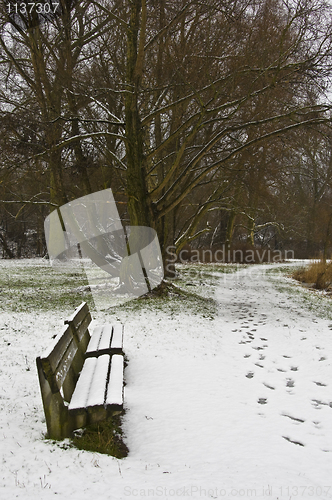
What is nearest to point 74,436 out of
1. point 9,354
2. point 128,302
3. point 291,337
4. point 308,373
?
point 9,354

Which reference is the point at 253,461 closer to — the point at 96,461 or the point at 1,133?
the point at 96,461

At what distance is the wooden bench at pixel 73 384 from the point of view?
9.68ft

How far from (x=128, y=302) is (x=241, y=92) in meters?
6.44

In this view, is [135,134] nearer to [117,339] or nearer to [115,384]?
[117,339]

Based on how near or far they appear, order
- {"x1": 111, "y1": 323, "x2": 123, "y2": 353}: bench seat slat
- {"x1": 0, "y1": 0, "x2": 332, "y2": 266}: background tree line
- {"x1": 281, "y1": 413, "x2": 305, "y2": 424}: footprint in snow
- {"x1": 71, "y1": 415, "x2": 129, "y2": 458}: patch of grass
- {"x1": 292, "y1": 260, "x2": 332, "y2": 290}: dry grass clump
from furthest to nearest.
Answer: {"x1": 292, "y1": 260, "x2": 332, "y2": 290}: dry grass clump → {"x1": 0, "y1": 0, "x2": 332, "y2": 266}: background tree line → {"x1": 111, "y1": 323, "x2": 123, "y2": 353}: bench seat slat → {"x1": 281, "y1": 413, "x2": 305, "y2": 424}: footprint in snow → {"x1": 71, "y1": 415, "x2": 129, "y2": 458}: patch of grass

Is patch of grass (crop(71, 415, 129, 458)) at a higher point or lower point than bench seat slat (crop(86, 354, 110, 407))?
lower

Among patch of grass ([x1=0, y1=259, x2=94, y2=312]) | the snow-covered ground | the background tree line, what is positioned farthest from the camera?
the background tree line

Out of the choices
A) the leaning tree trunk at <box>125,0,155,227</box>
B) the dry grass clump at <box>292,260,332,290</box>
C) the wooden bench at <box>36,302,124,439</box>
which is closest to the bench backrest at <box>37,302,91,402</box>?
the wooden bench at <box>36,302,124,439</box>

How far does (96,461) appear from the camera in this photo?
113 inches

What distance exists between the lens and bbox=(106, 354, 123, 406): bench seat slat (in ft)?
10.3

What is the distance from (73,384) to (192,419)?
1290 mm

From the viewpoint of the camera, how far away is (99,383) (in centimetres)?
356

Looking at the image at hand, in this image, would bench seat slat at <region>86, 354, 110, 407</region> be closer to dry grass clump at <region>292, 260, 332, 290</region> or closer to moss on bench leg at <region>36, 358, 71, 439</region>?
moss on bench leg at <region>36, 358, 71, 439</region>

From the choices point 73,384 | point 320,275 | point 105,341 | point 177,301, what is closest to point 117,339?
point 105,341
